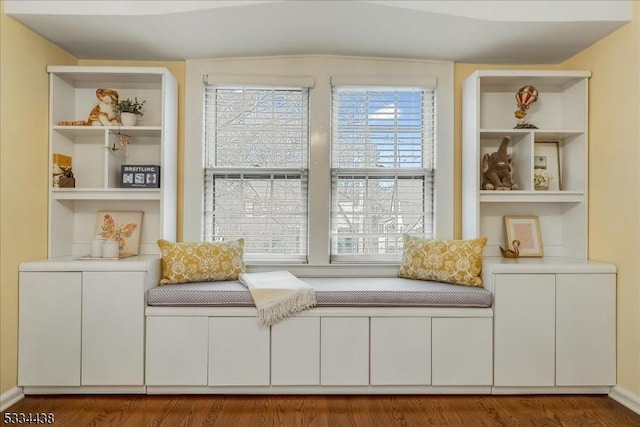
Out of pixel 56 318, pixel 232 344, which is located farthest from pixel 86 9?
pixel 232 344

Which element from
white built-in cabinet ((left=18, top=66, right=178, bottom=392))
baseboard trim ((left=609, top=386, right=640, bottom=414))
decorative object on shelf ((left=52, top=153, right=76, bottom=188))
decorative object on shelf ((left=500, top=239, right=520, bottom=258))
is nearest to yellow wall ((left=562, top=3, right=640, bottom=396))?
baseboard trim ((left=609, top=386, right=640, bottom=414))

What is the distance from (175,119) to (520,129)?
254 centimetres

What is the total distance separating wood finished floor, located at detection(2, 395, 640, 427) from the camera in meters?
2.39

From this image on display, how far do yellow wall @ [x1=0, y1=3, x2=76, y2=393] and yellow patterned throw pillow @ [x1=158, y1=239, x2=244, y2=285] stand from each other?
0.83 m

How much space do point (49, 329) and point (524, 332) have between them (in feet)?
9.74

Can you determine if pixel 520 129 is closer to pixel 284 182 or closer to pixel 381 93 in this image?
pixel 381 93

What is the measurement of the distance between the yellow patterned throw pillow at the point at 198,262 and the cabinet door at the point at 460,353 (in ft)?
4.64

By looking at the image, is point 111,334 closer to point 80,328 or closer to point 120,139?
point 80,328

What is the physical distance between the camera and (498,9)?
104 inches

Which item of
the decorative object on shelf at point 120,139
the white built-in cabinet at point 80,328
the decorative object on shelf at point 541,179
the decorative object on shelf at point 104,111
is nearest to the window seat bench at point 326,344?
the white built-in cabinet at point 80,328

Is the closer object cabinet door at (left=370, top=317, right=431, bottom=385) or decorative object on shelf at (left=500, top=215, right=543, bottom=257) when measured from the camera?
cabinet door at (left=370, top=317, right=431, bottom=385)

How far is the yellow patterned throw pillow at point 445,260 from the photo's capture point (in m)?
2.88

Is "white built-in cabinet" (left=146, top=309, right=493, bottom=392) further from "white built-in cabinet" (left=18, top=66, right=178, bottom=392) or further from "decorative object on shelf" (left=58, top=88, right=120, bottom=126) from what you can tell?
"decorative object on shelf" (left=58, top=88, right=120, bottom=126)

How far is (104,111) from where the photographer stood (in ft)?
10.1
